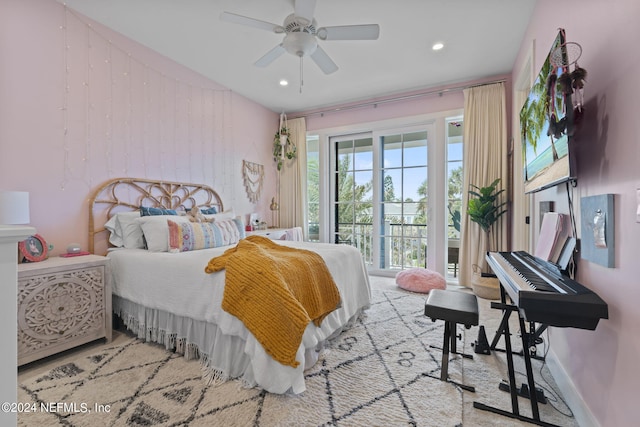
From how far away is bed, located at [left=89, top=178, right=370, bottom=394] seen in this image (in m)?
1.66

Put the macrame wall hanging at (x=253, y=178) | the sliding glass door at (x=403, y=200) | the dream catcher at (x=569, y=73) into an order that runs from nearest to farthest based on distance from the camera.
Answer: the dream catcher at (x=569, y=73) → the sliding glass door at (x=403, y=200) → the macrame wall hanging at (x=253, y=178)

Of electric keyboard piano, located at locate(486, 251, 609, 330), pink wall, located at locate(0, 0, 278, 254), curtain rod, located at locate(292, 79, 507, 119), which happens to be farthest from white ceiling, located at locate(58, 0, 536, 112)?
electric keyboard piano, located at locate(486, 251, 609, 330)

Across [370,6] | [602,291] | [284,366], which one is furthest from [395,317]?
[370,6]

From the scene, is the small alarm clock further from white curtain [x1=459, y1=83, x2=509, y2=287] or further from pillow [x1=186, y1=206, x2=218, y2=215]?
white curtain [x1=459, y1=83, x2=509, y2=287]

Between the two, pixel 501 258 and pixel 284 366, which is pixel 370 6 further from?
pixel 284 366

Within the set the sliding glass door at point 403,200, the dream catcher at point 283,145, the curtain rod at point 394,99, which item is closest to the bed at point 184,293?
the sliding glass door at point 403,200

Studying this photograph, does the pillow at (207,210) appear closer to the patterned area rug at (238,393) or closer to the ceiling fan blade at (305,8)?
the patterned area rug at (238,393)

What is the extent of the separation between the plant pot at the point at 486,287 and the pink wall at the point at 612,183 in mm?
1681

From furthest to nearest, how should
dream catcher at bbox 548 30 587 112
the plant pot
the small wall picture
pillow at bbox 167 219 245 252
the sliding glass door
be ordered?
the sliding glass door, the plant pot, pillow at bbox 167 219 245 252, the small wall picture, dream catcher at bbox 548 30 587 112

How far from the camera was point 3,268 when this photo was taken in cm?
62

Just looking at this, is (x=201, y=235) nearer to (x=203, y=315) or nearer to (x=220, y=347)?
(x=203, y=315)

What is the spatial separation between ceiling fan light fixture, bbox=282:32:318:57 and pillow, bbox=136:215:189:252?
182 centimetres

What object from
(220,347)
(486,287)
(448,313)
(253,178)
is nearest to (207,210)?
(253,178)

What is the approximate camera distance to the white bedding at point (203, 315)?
62.5 inches
